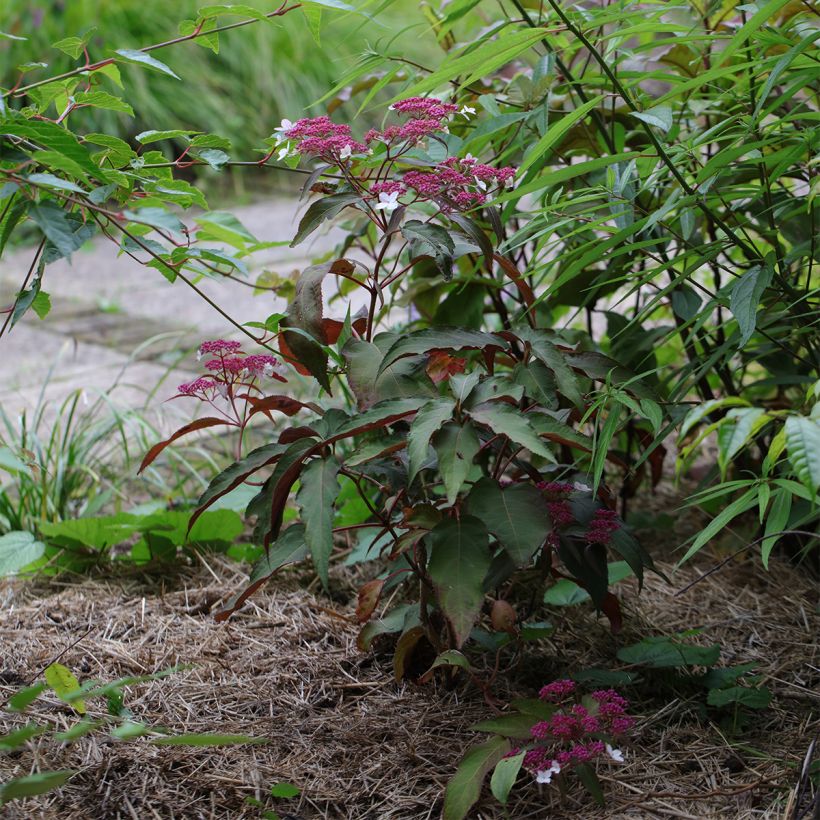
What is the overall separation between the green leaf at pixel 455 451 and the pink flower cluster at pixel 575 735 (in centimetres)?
30

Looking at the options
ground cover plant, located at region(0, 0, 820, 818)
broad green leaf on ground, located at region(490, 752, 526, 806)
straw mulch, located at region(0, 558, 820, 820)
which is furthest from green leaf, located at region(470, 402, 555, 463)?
straw mulch, located at region(0, 558, 820, 820)

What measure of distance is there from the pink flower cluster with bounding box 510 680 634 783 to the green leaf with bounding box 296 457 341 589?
0.32m

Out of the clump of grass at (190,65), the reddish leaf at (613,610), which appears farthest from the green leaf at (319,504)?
the clump of grass at (190,65)

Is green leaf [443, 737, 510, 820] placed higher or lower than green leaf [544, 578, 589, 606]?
higher

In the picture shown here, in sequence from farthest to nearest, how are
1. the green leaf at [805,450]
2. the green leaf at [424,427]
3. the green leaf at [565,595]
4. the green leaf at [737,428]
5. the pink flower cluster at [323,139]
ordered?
the green leaf at [565,595]
the pink flower cluster at [323,139]
the green leaf at [424,427]
the green leaf at [737,428]
the green leaf at [805,450]

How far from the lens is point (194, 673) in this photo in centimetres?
160

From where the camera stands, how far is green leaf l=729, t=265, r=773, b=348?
4.09 ft

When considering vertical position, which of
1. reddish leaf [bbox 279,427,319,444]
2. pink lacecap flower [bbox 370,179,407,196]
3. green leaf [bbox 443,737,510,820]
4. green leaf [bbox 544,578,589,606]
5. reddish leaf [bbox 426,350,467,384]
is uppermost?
pink lacecap flower [bbox 370,179,407,196]

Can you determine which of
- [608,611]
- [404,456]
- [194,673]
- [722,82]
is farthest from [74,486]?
[722,82]

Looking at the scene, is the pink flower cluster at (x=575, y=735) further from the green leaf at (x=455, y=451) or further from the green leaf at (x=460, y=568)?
the green leaf at (x=455, y=451)

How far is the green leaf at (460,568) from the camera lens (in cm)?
120

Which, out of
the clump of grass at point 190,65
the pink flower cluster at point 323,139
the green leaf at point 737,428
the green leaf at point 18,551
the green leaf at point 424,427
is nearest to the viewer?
the green leaf at point 737,428

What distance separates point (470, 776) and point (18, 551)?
1052 millimetres

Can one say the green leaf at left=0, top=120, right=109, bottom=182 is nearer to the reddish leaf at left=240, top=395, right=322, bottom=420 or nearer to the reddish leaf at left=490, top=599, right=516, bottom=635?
the reddish leaf at left=240, top=395, right=322, bottom=420
